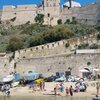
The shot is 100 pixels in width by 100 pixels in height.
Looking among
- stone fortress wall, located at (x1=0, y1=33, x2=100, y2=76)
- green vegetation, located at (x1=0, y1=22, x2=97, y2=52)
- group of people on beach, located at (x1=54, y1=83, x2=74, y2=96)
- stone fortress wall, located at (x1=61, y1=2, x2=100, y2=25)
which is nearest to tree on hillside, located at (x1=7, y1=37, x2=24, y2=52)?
green vegetation, located at (x1=0, y1=22, x2=97, y2=52)

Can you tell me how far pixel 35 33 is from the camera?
79500 mm

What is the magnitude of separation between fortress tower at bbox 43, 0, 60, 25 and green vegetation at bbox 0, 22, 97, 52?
165 centimetres

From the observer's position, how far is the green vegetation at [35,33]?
6644 cm

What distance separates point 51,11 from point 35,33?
543 inches

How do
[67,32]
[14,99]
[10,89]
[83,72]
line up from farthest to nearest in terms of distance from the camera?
[67,32] → [83,72] → [10,89] → [14,99]

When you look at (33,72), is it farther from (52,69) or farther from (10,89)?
(10,89)

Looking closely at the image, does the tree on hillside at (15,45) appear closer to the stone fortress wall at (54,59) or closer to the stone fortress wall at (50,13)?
the stone fortress wall at (54,59)

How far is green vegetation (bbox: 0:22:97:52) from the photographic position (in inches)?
2616

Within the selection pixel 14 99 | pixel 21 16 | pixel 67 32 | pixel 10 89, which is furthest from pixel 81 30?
pixel 14 99

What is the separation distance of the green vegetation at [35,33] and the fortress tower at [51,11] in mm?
1650

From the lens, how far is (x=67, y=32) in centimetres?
6838

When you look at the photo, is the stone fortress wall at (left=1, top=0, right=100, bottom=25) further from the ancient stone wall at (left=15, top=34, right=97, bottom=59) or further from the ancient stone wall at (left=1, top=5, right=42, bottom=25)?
the ancient stone wall at (left=15, top=34, right=97, bottom=59)

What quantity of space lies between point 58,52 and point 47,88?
15.7m

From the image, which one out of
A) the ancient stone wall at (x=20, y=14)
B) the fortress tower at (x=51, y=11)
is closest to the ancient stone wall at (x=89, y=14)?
the fortress tower at (x=51, y=11)
